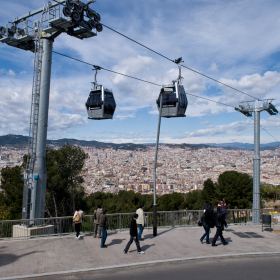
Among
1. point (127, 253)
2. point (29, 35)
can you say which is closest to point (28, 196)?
point (127, 253)

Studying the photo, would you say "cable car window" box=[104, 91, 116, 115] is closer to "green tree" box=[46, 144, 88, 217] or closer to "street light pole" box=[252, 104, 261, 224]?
"street light pole" box=[252, 104, 261, 224]

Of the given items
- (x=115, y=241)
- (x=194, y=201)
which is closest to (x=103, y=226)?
(x=115, y=241)

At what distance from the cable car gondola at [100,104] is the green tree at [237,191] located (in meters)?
31.6

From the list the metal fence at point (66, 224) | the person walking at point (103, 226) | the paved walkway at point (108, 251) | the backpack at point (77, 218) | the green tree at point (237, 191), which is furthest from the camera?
the green tree at point (237, 191)

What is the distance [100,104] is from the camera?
45.5ft

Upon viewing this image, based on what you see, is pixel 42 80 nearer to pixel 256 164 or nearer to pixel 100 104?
pixel 100 104

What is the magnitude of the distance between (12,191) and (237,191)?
3031 cm

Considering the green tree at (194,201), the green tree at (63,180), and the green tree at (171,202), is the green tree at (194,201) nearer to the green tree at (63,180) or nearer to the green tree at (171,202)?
the green tree at (171,202)

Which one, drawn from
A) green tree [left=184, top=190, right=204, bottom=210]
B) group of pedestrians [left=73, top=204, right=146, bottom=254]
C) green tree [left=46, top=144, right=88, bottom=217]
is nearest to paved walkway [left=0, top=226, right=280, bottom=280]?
group of pedestrians [left=73, top=204, right=146, bottom=254]

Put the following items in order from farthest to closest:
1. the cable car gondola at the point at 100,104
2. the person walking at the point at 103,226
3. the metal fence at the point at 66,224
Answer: the cable car gondola at the point at 100,104
the metal fence at the point at 66,224
the person walking at the point at 103,226

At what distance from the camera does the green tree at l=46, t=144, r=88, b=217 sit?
24.4 m

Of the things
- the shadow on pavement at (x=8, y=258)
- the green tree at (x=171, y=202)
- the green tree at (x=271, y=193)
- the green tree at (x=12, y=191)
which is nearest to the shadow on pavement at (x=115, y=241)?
the shadow on pavement at (x=8, y=258)

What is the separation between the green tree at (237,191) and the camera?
40188 mm

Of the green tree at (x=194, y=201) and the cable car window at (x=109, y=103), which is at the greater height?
the cable car window at (x=109, y=103)
